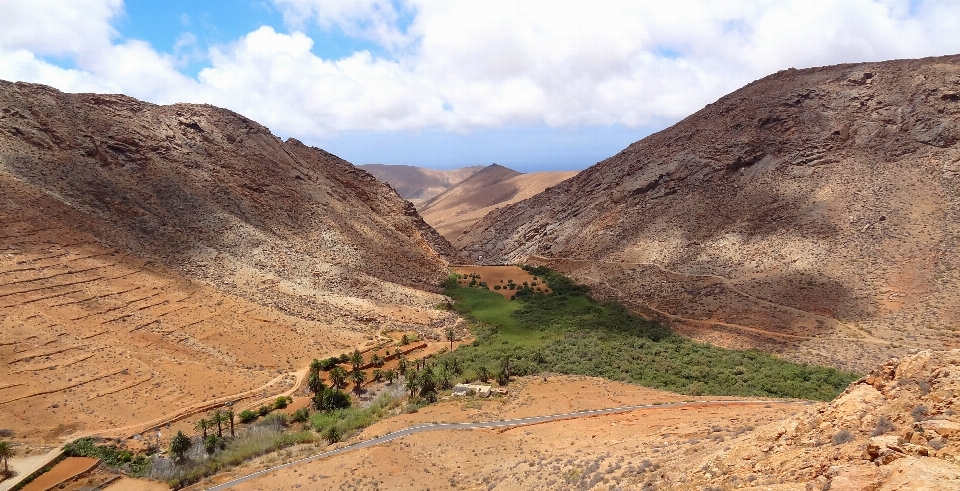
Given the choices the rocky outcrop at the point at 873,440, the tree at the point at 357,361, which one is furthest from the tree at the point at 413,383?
the rocky outcrop at the point at 873,440

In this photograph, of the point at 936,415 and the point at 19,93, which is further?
the point at 19,93

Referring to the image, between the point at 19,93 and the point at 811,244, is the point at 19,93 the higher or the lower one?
the higher one

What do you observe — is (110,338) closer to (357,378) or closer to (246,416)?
(246,416)

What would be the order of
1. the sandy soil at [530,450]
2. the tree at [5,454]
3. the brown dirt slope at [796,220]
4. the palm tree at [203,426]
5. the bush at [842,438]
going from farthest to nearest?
the brown dirt slope at [796,220] < the palm tree at [203,426] < the tree at [5,454] < the sandy soil at [530,450] < the bush at [842,438]

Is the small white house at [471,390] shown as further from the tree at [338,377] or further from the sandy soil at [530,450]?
the tree at [338,377]

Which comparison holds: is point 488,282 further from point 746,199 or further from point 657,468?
point 657,468

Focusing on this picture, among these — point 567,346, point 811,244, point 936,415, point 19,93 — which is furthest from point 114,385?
point 811,244
